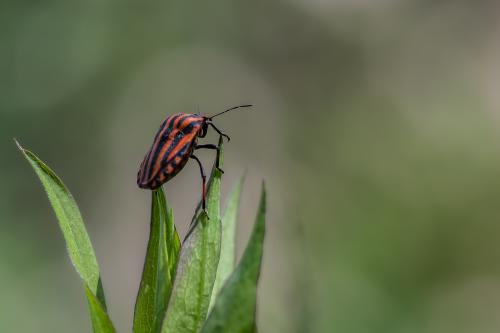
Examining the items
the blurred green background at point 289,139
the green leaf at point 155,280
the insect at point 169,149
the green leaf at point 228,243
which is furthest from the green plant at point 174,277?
the blurred green background at point 289,139

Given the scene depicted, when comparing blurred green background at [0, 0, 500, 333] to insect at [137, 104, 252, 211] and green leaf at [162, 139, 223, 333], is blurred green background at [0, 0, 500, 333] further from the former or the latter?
green leaf at [162, 139, 223, 333]

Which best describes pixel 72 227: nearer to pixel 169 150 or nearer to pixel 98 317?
pixel 98 317

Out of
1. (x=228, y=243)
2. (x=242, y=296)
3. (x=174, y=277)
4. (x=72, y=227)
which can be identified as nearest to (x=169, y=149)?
(x=228, y=243)

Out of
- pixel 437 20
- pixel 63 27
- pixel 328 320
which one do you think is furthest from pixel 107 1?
pixel 328 320

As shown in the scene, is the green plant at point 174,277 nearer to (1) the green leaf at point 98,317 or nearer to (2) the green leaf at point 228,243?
(1) the green leaf at point 98,317

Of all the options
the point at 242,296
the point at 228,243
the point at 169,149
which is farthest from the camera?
the point at 169,149
